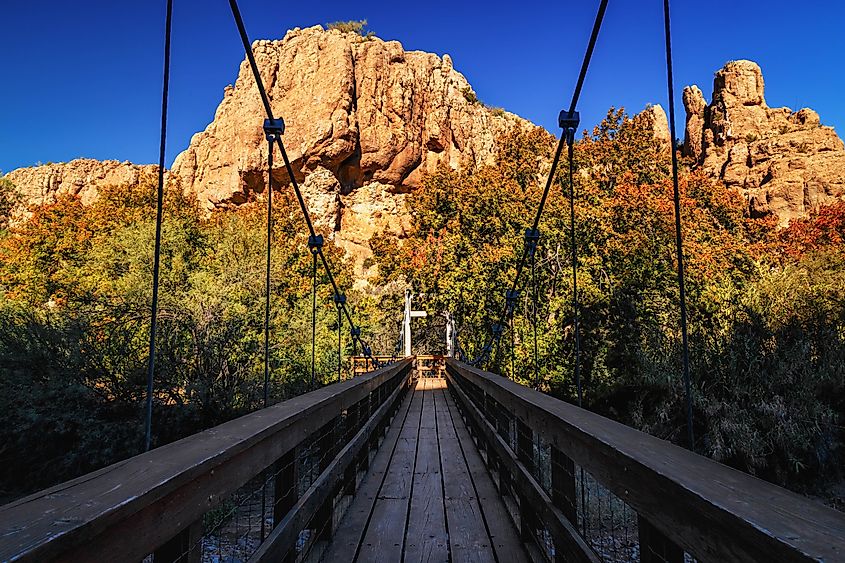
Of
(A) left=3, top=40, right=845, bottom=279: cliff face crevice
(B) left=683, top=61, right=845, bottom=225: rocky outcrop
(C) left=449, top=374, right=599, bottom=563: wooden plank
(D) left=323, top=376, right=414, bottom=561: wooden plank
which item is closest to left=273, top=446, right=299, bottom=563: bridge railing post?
(D) left=323, top=376, right=414, bottom=561: wooden plank

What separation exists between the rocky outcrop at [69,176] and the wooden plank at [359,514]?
4931cm

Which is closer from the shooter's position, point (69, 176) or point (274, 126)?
point (274, 126)

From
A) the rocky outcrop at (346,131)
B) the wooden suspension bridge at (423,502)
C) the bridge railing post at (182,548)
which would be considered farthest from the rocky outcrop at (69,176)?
the bridge railing post at (182,548)

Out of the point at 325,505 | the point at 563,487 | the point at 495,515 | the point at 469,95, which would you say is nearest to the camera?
the point at 563,487

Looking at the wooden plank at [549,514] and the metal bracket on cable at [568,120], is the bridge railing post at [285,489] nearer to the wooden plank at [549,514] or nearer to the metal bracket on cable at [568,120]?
the wooden plank at [549,514]

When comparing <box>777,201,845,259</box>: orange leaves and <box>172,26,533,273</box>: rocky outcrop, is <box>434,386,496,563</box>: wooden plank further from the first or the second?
<box>172,26,533,273</box>: rocky outcrop

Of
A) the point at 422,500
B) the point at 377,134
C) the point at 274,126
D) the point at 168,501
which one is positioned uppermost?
the point at 377,134

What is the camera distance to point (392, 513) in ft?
8.70

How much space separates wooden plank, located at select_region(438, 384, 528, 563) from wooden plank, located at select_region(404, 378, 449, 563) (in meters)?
0.22

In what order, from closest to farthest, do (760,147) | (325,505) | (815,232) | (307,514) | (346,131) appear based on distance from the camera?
1. (307,514)
2. (325,505)
3. (815,232)
4. (760,147)
5. (346,131)

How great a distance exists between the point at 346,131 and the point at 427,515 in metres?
30.7

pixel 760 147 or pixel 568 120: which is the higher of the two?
pixel 760 147

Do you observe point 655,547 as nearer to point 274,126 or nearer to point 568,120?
point 568,120

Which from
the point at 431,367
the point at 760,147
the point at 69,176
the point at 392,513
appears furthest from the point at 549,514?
the point at 69,176
